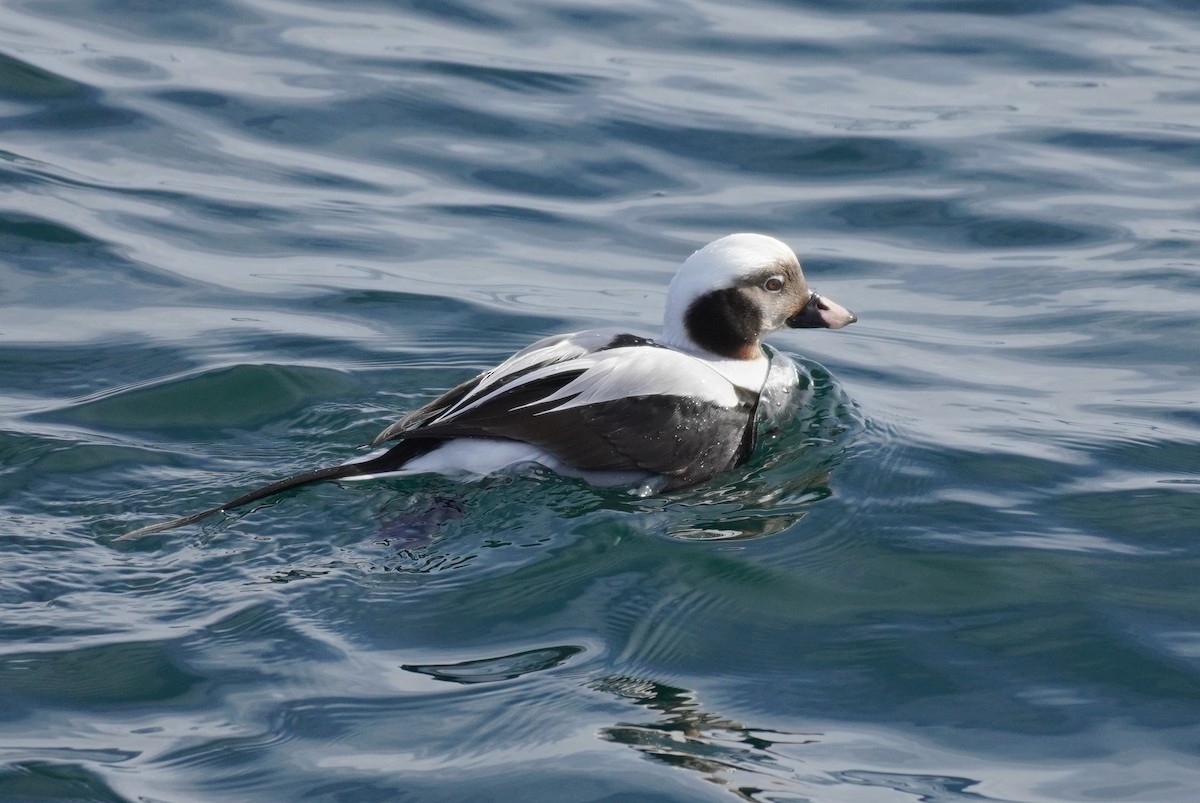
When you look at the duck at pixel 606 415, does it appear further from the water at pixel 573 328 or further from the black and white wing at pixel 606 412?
the water at pixel 573 328

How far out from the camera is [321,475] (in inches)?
189

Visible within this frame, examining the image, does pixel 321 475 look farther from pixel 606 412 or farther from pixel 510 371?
pixel 606 412

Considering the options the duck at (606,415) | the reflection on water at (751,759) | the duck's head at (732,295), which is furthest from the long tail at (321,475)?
the reflection on water at (751,759)

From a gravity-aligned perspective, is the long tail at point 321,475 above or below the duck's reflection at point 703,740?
above

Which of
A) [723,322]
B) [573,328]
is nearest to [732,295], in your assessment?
[723,322]

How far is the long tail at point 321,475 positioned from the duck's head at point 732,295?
1.08m

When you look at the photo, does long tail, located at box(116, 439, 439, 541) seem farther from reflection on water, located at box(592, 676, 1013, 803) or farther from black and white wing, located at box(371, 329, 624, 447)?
reflection on water, located at box(592, 676, 1013, 803)

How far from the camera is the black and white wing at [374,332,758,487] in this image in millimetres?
5098

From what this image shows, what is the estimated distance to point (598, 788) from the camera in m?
3.48

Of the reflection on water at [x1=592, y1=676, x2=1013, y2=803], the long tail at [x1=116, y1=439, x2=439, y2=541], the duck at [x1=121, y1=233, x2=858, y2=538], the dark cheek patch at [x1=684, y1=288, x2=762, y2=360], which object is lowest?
the reflection on water at [x1=592, y1=676, x2=1013, y2=803]

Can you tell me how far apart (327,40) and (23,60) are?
2.07 metres

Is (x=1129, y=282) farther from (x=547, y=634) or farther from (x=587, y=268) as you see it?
(x=547, y=634)

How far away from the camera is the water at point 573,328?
3.77 metres

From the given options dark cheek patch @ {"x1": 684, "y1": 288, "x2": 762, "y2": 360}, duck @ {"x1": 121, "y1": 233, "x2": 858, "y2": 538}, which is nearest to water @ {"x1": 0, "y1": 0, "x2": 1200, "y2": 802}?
duck @ {"x1": 121, "y1": 233, "x2": 858, "y2": 538}
